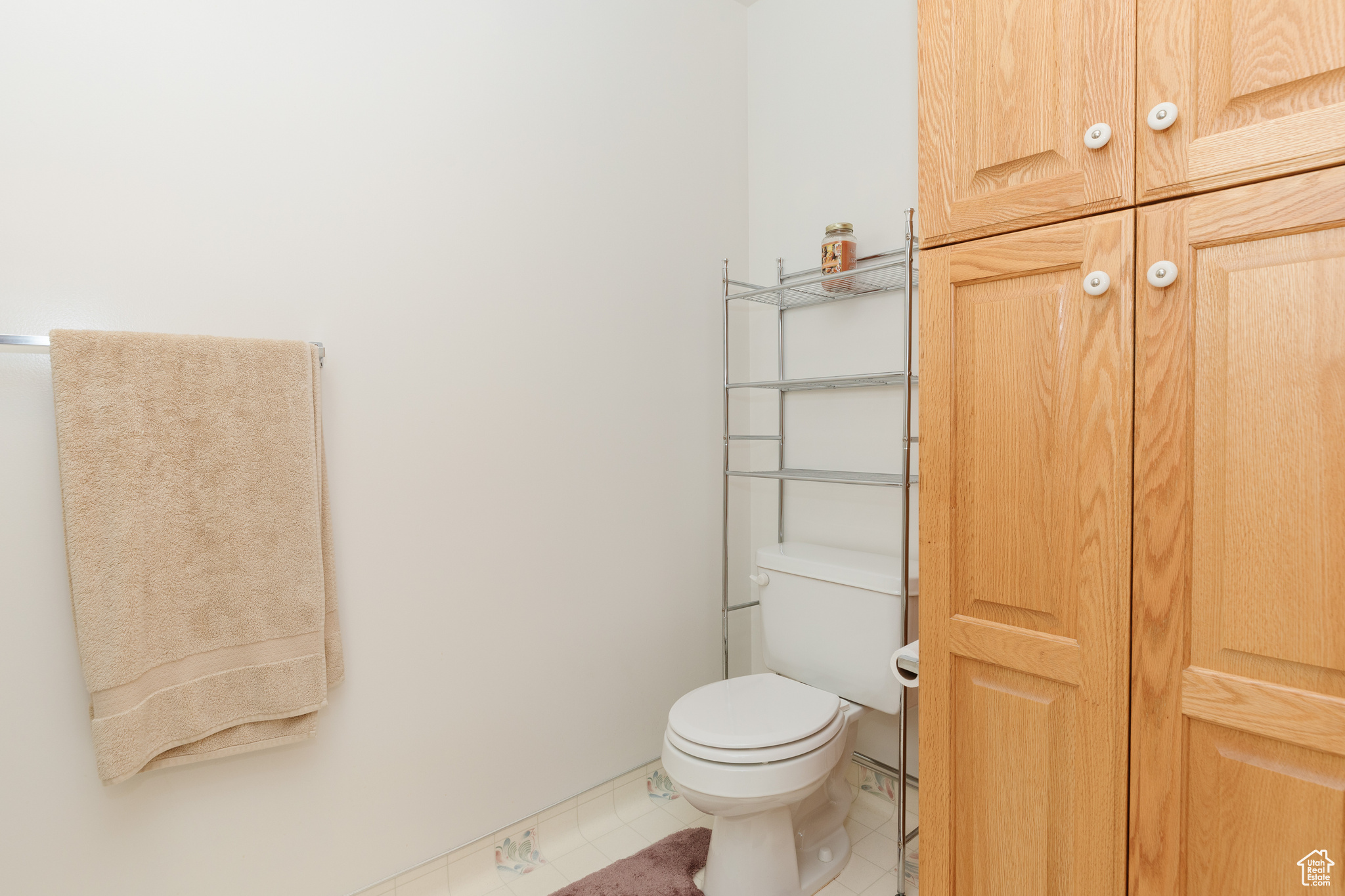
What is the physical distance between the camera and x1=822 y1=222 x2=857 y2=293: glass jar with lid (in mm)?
1777

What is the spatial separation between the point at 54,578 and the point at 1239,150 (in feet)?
6.41

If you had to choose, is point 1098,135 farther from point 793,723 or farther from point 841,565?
point 793,723

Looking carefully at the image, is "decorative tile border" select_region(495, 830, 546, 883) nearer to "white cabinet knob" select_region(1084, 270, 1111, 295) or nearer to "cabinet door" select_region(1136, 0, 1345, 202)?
"white cabinet knob" select_region(1084, 270, 1111, 295)

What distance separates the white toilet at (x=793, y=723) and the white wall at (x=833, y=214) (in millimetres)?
107

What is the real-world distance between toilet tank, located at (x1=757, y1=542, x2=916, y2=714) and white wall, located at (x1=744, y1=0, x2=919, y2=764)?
0.06 meters

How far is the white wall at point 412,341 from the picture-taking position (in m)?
1.21

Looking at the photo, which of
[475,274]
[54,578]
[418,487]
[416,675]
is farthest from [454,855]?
[475,274]

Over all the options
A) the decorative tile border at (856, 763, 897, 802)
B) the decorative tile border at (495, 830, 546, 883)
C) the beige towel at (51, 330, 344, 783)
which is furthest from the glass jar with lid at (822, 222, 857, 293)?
the decorative tile border at (495, 830, 546, 883)

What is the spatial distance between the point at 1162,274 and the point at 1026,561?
448 millimetres

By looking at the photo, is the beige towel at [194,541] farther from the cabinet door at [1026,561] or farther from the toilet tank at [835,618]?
the cabinet door at [1026,561]

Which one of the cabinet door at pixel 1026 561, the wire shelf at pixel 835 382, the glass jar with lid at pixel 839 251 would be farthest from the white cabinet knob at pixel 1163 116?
the glass jar with lid at pixel 839 251

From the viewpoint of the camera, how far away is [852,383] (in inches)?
70.5

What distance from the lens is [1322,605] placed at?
2.70ft

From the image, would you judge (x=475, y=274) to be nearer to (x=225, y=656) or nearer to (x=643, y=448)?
(x=643, y=448)
